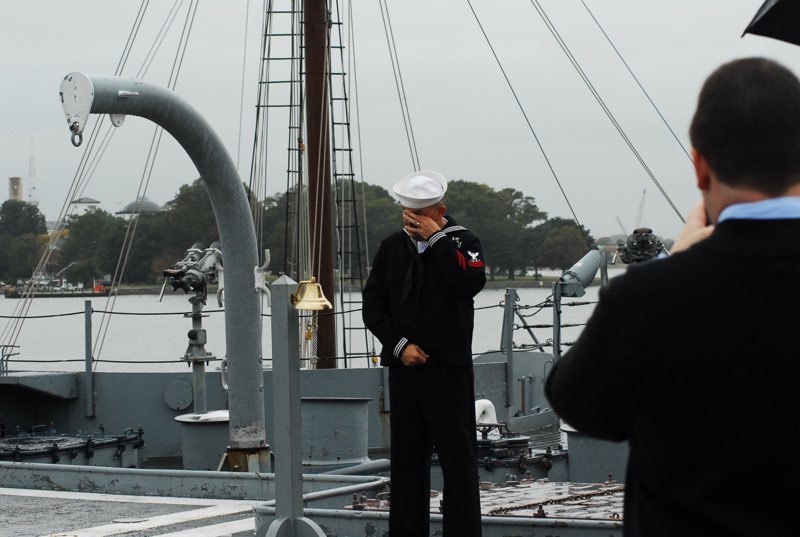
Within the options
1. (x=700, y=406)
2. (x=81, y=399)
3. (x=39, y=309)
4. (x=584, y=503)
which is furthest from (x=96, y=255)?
(x=39, y=309)

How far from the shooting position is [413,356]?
5637mm

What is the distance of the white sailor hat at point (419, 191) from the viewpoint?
18.9 feet

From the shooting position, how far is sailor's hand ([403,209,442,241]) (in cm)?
574

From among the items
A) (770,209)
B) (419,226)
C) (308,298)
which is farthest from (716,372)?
(308,298)

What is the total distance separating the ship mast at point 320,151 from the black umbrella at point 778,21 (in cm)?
1100

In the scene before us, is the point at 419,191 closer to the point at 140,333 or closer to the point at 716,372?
the point at 716,372

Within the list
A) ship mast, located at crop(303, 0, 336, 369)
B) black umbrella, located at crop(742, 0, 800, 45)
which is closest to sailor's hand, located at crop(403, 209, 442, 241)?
black umbrella, located at crop(742, 0, 800, 45)

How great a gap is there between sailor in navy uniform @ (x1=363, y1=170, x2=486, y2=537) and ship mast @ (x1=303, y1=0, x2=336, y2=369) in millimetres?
10141

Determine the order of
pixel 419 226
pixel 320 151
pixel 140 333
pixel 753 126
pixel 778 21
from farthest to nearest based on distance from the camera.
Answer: pixel 140 333, pixel 320 151, pixel 419 226, pixel 778 21, pixel 753 126

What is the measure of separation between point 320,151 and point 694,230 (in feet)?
45.5

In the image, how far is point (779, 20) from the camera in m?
5.05

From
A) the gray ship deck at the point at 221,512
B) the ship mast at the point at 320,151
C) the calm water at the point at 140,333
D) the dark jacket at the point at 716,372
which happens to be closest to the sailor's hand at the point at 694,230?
the dark jacket at the point at 716,372

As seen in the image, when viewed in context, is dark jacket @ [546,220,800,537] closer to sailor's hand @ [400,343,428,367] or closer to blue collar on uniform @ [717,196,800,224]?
blue collar on uniform @ [717,196,800,224]

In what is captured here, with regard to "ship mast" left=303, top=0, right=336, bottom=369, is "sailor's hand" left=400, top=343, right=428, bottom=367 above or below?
below
